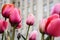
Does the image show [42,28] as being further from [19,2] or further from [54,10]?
[19,2]

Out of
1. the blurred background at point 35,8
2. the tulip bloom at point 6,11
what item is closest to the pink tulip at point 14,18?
the tulip bloom at point 6,11

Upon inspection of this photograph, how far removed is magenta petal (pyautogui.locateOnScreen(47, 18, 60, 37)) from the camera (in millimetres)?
205

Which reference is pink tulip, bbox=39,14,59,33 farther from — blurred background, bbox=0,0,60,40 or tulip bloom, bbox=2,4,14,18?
blurred background, bbox=0,0,60,40

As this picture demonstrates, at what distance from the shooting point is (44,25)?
23cm

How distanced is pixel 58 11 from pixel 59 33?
54mm

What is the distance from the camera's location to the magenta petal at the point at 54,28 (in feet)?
0.67

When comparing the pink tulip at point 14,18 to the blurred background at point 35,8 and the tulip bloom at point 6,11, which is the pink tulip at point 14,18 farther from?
the blurred background at point 35,8

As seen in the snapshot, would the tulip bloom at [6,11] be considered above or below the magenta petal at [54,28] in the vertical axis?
above

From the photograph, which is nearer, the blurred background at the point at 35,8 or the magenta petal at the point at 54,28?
the magenta petal at the point at 54,28

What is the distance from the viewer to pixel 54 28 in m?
0.21

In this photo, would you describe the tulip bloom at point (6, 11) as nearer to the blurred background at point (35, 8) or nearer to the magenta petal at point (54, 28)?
the magenta petal at point (54, 28)

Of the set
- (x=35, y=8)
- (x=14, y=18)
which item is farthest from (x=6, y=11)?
(x=35, y=8)

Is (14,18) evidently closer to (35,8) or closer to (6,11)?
(6,11)

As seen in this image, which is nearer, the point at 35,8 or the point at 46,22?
the point at 46,22
